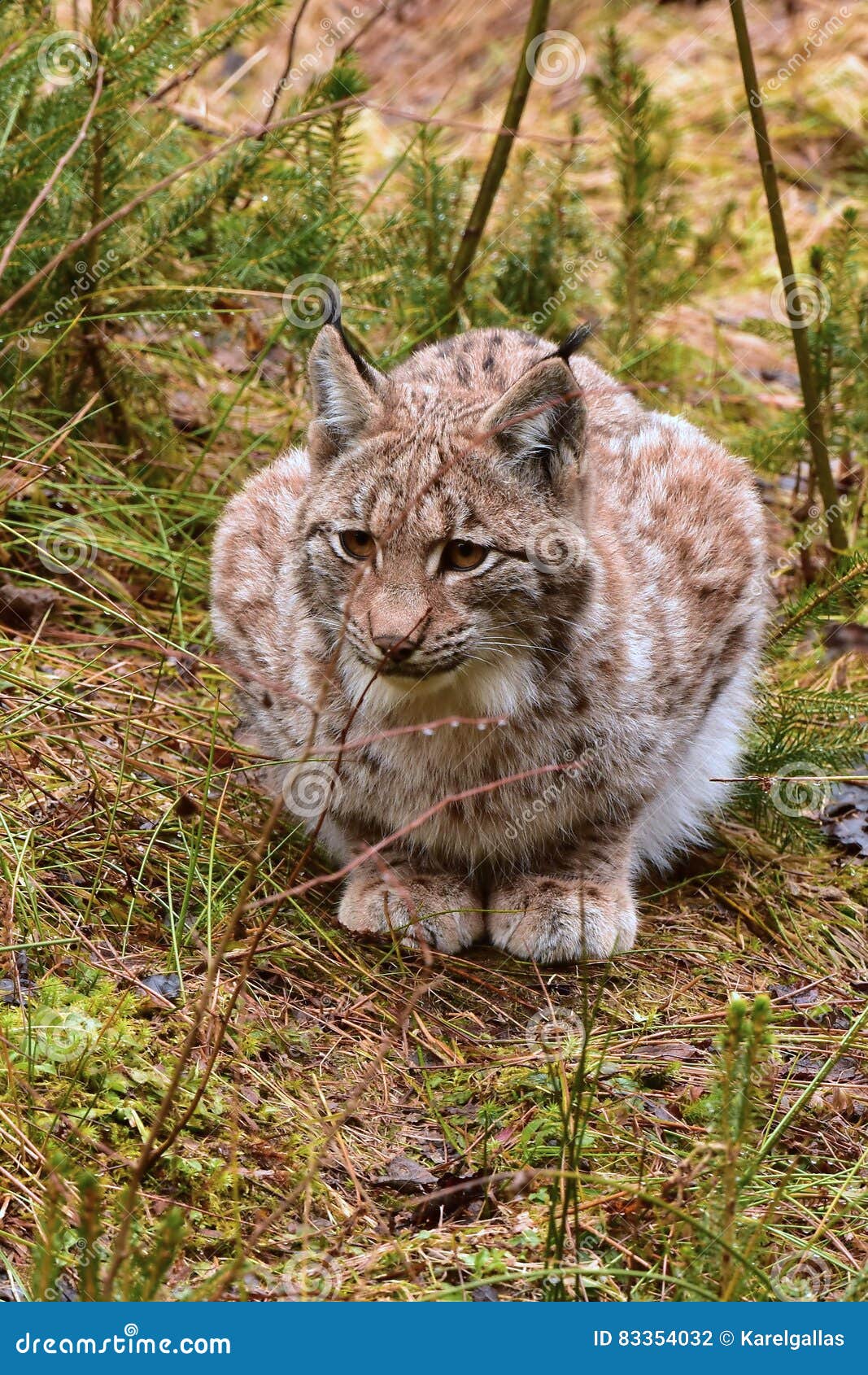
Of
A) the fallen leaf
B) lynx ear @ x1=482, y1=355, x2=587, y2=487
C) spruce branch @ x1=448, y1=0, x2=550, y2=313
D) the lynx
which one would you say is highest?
spruce branch @ x1=448, y1=0, x2=550, y2=313

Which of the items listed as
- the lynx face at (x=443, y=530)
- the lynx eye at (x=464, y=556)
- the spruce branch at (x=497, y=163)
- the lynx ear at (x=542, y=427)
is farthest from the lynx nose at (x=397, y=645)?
the spruce branch at (x=497, y=163)

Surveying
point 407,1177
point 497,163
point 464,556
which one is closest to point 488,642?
point 464,556

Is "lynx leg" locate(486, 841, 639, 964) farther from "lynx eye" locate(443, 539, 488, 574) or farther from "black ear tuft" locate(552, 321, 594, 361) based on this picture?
"black ear tuft" locate(552, 321, 594, 361)

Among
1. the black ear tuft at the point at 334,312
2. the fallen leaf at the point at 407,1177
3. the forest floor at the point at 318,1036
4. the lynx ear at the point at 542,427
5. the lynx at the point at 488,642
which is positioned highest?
the black ear tuft at the point at 334,312

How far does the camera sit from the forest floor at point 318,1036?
106 inches

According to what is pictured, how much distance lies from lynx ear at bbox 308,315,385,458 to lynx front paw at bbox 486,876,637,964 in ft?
4.45

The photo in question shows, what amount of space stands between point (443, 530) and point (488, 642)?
30 centimetres

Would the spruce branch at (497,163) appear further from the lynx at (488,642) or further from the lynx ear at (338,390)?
the lynx ear at (338,390)

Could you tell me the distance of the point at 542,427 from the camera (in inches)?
143

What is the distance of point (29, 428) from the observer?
5250 millimetres

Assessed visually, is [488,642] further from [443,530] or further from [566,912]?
[566,912]

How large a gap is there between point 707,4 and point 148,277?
23.5ft

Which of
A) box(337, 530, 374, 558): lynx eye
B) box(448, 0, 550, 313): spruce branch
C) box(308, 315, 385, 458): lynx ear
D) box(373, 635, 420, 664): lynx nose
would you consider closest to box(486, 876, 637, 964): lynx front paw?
box(373, 635, 420, 664): lynx nose

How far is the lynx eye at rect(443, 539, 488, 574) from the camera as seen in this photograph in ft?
11.6
